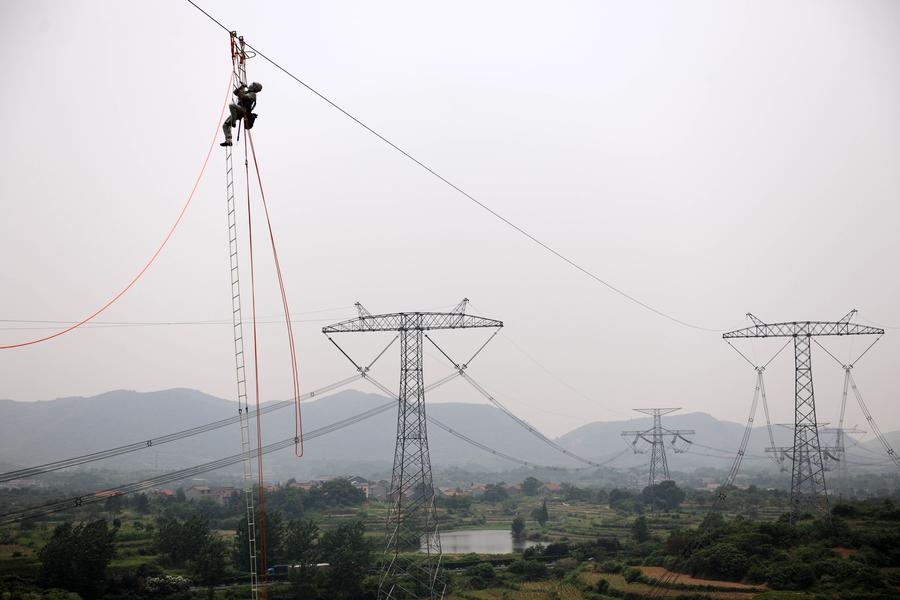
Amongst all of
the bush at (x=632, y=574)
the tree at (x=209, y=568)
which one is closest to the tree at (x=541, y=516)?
the bush at (x=632, y=574)

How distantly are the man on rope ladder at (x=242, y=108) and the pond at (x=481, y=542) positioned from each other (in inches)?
2335

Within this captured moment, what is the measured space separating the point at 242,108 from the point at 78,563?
38.7 meters

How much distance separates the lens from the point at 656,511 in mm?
103750

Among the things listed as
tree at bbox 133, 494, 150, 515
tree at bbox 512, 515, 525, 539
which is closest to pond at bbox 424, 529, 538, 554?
tree at bbox 512, 515, 525, 539

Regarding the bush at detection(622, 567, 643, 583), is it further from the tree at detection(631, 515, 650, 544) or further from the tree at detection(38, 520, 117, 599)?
the tree at detection(38, 520, 117, 599)

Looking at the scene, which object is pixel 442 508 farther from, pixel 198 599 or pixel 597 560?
pixel 198 599

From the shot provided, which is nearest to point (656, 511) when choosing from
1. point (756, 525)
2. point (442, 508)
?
point (442, 508)

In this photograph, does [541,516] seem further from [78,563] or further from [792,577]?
[78,563]

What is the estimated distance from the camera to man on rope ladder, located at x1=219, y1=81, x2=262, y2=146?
19859 millimetres

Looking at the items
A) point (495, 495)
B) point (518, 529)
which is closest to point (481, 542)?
point (518, 529)

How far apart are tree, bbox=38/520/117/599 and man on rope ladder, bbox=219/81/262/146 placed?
123ft

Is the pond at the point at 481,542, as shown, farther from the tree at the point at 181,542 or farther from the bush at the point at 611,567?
the tree at the point at 181,542

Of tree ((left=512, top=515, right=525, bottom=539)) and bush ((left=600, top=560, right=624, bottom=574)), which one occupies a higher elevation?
bush ((left=600, top=560, right=624, bottom=574))

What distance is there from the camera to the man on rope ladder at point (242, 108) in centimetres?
1986
